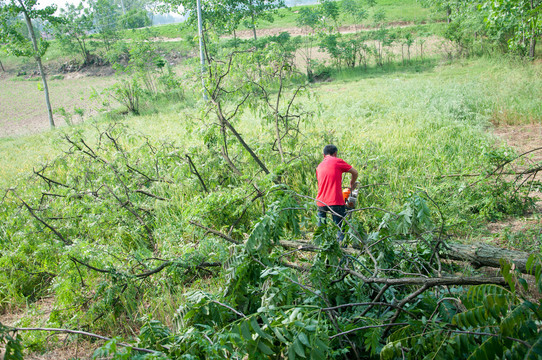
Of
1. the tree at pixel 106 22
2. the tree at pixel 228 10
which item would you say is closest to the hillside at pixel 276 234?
the tree at pixel 228 10

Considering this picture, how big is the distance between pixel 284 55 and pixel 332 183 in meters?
2.39

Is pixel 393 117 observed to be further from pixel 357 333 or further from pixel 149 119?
pixel 149 119

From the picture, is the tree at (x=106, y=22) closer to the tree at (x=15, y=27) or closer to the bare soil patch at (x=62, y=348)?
the tree at (x=15, y=27)

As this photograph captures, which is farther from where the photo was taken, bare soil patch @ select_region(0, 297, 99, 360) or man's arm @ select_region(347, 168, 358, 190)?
man's arm @ select_region(347, 168, 358, 190)

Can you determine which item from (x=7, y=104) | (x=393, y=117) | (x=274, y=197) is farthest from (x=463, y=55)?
(x=7, y=104)

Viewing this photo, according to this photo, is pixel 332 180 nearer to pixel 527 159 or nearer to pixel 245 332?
pixel 245 332

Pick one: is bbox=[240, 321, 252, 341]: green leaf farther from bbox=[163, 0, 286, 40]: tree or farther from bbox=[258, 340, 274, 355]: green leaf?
bbox=[163, 0, 286, 40]: tree

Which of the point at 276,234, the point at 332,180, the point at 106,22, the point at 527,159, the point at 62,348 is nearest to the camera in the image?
the point at 276,234

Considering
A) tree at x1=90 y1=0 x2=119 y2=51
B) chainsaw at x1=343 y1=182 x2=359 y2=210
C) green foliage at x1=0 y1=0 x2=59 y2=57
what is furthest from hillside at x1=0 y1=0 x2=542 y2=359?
tree at x1=90 y1=0 x2=119 y2=51

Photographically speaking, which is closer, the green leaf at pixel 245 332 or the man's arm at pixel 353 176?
the green leaf at pixel 245 332

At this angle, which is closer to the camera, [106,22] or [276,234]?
[276,234]

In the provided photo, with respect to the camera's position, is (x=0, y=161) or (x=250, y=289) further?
(x=0, y=161)

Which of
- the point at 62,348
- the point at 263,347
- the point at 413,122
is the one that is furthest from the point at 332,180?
the point at 413,122

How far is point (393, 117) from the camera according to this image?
10125 mm
